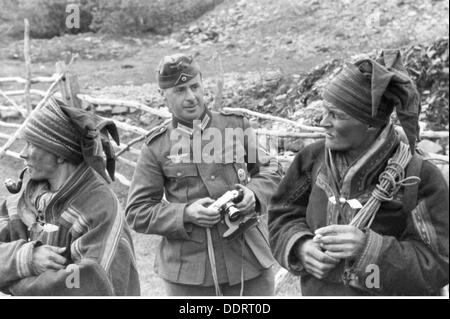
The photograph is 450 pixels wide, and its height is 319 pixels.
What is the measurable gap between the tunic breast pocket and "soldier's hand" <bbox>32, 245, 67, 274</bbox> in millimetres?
570

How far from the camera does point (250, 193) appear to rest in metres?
2.66

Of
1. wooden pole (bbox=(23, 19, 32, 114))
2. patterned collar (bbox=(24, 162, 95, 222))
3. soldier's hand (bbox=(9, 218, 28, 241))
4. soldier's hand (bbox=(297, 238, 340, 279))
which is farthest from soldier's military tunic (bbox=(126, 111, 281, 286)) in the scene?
→ wooden pole (bbox=(23, 19, 32, 114))

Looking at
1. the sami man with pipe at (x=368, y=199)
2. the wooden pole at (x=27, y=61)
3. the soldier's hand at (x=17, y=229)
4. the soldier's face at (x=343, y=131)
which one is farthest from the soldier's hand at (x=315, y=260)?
the wooden pole at (x=27, y=61)

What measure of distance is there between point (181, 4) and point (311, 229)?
7043 millimetres

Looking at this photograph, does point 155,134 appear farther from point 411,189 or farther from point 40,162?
point 411,189

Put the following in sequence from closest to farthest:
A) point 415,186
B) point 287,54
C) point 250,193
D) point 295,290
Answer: point 415,186, point 250,193, point 295,290, point 287,54

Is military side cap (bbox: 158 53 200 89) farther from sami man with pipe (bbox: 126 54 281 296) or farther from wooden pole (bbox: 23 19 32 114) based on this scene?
wooden pole (bbox: 23 19 32 114)

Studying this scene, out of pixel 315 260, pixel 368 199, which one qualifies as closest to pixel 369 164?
pixel 368 199

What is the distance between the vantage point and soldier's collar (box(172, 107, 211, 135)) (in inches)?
110

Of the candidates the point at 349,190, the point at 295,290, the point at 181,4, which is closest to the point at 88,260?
the point at 349,190

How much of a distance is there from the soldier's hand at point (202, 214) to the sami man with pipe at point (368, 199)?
15.4 inches

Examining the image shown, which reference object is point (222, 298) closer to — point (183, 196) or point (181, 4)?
point (183, 196)

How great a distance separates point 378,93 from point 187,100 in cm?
96

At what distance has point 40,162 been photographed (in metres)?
2.46
